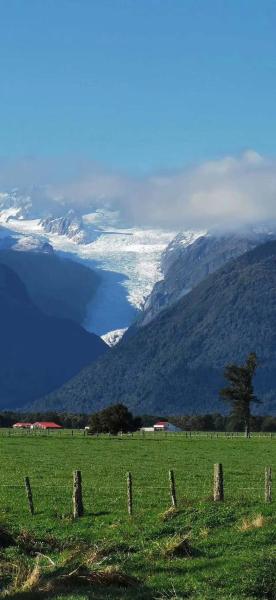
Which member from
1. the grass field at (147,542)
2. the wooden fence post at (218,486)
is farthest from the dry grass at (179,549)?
the wooden fence post at (218,486)

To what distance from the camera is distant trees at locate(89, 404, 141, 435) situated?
163 m

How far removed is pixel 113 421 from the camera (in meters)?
163

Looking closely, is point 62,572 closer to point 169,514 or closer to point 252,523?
point 252,523

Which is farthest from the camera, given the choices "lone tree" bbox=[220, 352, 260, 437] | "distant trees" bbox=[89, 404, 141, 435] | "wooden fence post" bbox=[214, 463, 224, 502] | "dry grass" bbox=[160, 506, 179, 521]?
"lone tree" bbox=[220, 352, 260, 437]

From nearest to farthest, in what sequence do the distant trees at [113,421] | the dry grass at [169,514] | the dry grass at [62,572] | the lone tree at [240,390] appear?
the dry grass at [62,572]
the dry grass at [169,514]
the distant trees at [113,421]
the lone tree at [240,390]

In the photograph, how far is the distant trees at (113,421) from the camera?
163 meters

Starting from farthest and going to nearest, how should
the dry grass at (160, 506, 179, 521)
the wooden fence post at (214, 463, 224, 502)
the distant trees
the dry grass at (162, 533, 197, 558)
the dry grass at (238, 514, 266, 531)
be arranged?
the distant trees → the wooden fence post at (214, 463, 224, 502) → the dry grass at (160, 506, 179, 521) → the dry grass at (238, 514, 266, 531) → the dry grass at (162, 533, 197, 558)

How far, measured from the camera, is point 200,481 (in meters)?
49.9

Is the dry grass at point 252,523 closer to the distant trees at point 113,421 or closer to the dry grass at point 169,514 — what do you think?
the dry grass at point 169,514

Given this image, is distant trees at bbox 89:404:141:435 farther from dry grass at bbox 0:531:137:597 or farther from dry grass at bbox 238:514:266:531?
dry grass at bbox 0:531:137:597

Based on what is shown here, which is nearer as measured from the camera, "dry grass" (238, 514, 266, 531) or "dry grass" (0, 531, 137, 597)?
"dry grass" (0, 531, 137, 597)

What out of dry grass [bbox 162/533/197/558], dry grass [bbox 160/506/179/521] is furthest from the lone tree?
dry grass [bbox 162/533/197/558]

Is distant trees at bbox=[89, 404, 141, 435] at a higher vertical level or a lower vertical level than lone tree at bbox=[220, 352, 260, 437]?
lower

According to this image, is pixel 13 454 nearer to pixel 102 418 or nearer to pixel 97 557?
pixel 97 557
